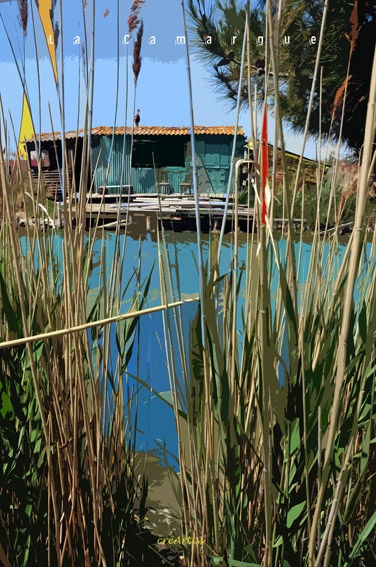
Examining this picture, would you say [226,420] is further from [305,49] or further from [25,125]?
[305,49]

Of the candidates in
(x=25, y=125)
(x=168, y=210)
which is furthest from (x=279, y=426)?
(x=168, y=210)

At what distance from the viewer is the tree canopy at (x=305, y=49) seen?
115 centimetres

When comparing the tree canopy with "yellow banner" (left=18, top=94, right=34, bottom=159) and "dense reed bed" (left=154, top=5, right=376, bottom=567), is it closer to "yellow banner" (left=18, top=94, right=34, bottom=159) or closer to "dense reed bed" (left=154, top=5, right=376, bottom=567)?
"yellow banner" (left=18, top=94, right=34, bottom=159)

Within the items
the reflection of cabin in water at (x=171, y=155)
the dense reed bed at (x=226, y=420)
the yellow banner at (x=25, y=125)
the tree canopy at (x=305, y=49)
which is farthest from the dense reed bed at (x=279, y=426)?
the reflection of cabin in water at (x=171, y=155)

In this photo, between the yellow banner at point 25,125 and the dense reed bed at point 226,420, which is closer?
the dense reed bed at point 226,420

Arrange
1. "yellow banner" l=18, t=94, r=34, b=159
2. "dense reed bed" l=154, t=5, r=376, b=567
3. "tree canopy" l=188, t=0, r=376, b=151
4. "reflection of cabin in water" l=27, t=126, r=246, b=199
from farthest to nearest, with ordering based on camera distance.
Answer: "reflection of cabin in water" l=27, t=126, r=246, b=199 → "tree canopy" l=188, t=0, r=376, b=151 → "yellow banner" l=18, t=94, r=34, b=159 → "dense reed bed" l=154, t=5, r=376, b=567

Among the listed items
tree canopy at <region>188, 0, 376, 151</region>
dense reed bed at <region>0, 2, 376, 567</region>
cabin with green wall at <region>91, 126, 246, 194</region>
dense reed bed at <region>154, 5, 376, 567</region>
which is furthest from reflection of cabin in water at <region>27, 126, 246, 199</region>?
dense reed bed at <region>154, 5, 376, 567</region>

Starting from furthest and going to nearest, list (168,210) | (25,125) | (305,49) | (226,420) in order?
1. (168,210)
2. (305,49)
3. (25,125)
4. (226,420)

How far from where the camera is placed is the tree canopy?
45.3 inches

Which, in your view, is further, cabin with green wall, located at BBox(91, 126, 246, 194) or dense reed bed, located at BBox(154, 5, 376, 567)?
cabin with green wall, located at BBox(91, 126, 246, 194)

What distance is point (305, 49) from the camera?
1.22 m

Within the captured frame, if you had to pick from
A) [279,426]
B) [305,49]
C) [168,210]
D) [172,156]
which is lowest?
[279,426]

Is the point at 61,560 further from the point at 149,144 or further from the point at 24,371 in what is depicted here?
the point at 149,144

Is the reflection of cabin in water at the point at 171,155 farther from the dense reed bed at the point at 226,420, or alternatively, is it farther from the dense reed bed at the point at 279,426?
the dense reed bed at the point at 279,426
